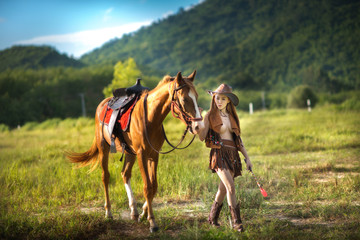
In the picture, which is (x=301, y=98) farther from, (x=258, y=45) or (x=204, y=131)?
(x=258, y=45)

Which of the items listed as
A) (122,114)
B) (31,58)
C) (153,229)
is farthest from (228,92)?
(31,58)

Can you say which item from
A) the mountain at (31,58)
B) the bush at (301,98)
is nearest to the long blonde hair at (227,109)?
the mountain at (31,58)

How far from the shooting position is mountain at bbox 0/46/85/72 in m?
24.0

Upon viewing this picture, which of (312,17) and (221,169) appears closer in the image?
(221,169)

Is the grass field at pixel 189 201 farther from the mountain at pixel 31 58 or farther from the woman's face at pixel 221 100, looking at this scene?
the mountain at pixel 31 58

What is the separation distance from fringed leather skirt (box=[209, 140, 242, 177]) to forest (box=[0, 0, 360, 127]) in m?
3.16

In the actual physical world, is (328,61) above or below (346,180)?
above

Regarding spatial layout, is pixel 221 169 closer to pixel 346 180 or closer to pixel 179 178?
pixel 179 178

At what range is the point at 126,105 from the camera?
5.05 metres

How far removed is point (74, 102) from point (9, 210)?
142ft

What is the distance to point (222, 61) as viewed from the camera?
80.4m

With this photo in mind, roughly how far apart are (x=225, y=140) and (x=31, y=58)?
134ft

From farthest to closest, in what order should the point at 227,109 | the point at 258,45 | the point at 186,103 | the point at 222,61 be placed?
the point at 258,45 < the point at 222,61 < the point at 227,109 < the point at 186,103

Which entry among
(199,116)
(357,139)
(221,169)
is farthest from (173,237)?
(357,139)
